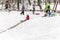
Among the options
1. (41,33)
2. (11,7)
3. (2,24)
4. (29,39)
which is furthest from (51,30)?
(11,7)

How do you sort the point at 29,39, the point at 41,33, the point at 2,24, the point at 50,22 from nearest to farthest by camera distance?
the point at 29,39 → the point at 41,33 → the point at 50,22 → the point at 2,24

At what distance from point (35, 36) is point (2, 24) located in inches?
264

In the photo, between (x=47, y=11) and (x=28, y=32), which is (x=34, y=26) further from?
(x=47, y=11)

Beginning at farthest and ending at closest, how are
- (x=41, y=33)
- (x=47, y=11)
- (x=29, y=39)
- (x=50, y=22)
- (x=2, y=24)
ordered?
(x=47, y=11), (x=2, y=24), (x=50, y=22), (x=41, y=33), (x=29, y=39)

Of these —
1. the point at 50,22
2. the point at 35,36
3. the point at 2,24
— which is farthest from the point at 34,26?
the point at 2,24

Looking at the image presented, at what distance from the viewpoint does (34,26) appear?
1666 centimetres

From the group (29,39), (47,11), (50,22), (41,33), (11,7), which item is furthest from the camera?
(11,7)

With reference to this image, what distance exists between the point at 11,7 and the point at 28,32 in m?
21.6

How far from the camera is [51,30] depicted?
588 inches

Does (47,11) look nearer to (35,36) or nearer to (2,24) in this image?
(2,24)

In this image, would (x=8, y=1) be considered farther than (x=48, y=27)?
Yes

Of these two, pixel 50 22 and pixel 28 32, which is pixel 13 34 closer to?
pixel 28 32

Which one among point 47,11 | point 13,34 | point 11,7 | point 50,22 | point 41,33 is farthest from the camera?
point 11,7

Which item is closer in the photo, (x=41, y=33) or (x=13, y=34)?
(x=41, y=33)
